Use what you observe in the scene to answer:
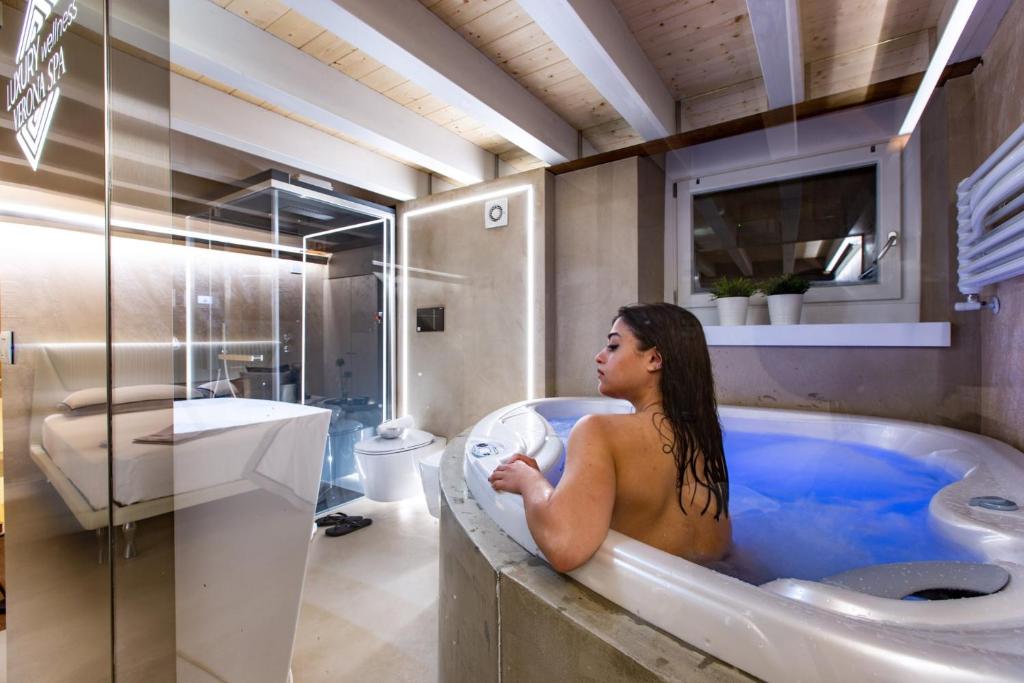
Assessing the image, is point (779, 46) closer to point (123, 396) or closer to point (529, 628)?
point (529, 628)

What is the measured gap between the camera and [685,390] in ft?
2.78

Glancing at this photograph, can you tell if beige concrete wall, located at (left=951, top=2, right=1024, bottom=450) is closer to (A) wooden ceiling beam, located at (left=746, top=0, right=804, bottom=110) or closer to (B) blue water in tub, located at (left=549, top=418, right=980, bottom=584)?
(B) blue water in tub, located at (left=549, top=418, right=980, bottom=584)

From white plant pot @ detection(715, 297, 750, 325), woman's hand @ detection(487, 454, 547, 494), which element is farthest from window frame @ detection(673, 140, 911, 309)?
woman's hand @ detection(487, 454, 547, 494)

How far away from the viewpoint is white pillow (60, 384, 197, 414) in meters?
0.85

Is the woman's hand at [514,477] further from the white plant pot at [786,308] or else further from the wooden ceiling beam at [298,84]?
the wooden ceiling beam at [298,84]

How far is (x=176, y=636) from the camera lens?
927 millimetres

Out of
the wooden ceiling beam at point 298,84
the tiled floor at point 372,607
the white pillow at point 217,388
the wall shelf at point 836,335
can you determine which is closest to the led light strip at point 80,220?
the white pillow at point 217,388

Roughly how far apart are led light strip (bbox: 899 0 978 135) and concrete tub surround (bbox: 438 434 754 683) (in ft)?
6.54

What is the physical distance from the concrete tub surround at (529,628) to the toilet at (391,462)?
1494mm

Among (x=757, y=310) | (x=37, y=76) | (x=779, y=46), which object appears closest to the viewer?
(x=37, y=76)

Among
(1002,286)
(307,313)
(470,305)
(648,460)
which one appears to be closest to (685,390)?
(648,460)

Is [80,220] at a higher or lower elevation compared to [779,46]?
lower

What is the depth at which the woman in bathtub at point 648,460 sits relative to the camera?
2.20 ft

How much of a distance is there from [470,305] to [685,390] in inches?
76.3
